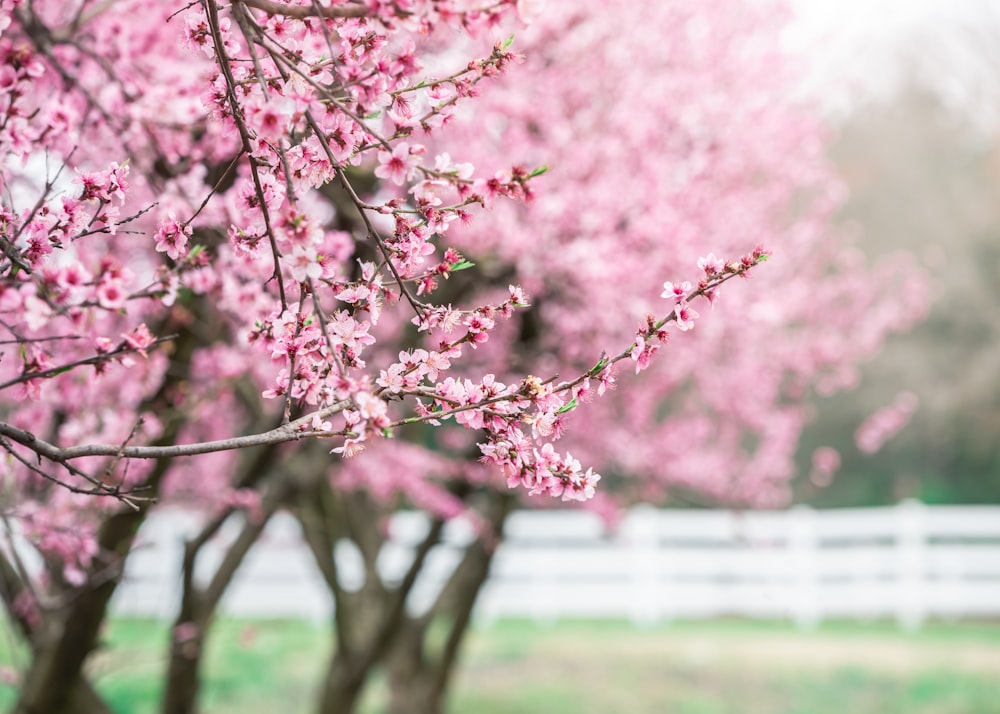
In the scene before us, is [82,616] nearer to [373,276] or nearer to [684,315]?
[373,276]

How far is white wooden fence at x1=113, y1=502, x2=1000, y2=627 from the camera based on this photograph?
14.0 metres

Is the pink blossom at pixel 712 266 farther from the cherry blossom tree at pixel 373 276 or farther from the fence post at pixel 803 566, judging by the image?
the fence post at pixel 803 566

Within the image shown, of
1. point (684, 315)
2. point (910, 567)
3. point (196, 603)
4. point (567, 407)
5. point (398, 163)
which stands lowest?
point (567, 407)

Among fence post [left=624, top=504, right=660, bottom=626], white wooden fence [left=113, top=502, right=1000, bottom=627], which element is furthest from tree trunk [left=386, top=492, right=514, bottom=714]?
fence post [left=624, top=504, right=660, bottom=626]

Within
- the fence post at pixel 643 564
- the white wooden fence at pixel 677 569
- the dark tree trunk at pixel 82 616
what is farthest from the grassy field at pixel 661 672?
the dark tree trunk at pixel 82 616

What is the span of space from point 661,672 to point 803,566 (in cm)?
429

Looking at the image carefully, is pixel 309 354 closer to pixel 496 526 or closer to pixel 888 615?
pixel 496 526

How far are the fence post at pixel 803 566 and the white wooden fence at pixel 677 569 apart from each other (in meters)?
0.01

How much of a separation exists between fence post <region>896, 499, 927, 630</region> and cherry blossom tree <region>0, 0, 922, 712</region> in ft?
14.8

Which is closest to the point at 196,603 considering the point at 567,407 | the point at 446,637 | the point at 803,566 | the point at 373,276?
the point at 446,637

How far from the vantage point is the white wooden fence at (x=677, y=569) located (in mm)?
13969

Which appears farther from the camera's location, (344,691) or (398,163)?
(344,691)

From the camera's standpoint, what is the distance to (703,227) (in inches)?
286

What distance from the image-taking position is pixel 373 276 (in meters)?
1.88
